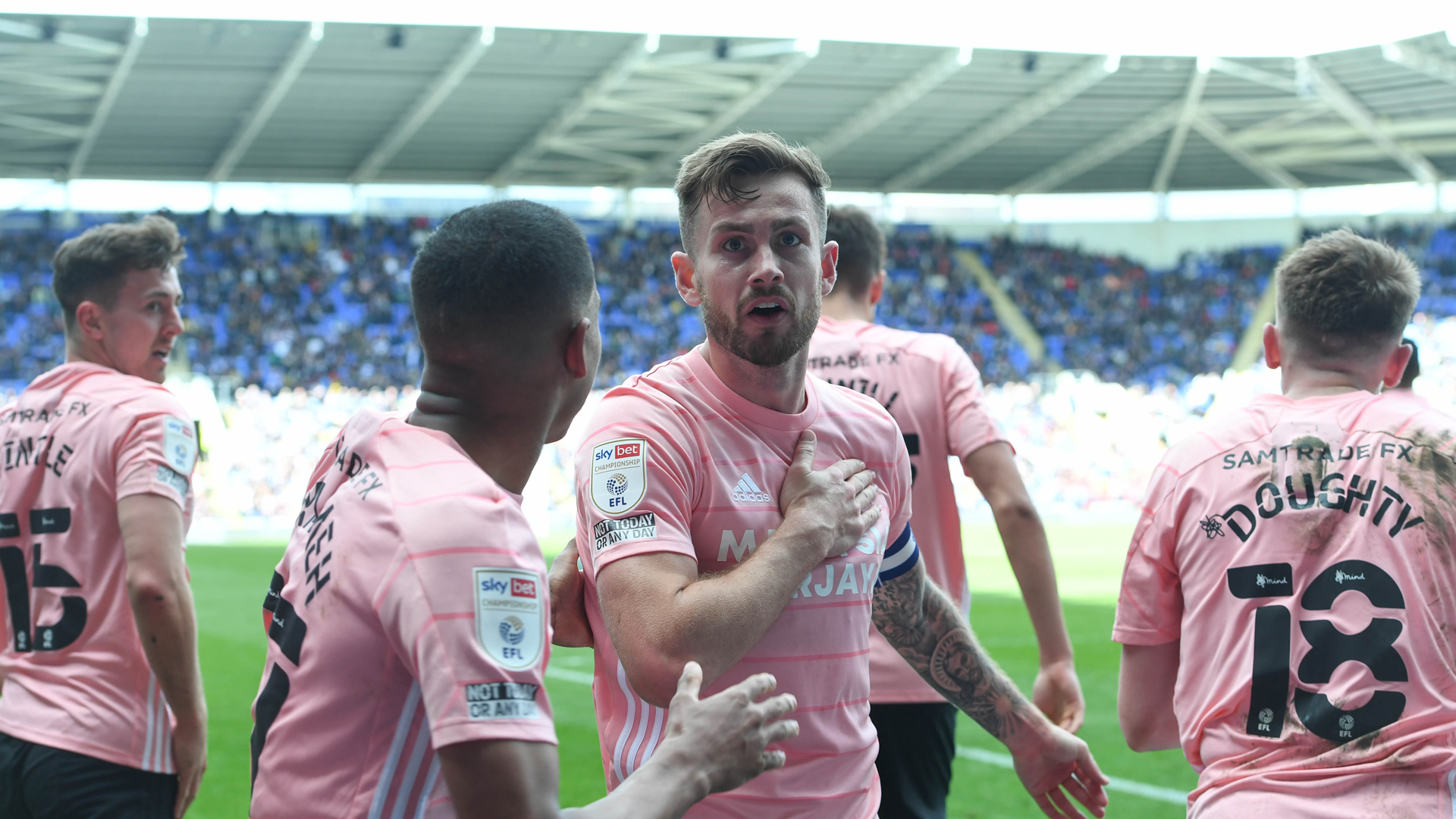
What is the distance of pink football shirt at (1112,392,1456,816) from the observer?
2.78m

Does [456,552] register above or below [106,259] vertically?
below

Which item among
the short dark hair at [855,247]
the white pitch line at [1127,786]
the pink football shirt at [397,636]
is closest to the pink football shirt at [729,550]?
the pink football shirt at [397,636]

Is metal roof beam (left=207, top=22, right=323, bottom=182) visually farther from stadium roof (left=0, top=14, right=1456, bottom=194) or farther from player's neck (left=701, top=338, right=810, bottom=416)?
player's neck (left=701, top=338, right=810, bottom=416)

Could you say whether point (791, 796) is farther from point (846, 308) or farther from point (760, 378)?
point (846, 308)

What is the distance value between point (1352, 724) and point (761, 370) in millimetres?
1561

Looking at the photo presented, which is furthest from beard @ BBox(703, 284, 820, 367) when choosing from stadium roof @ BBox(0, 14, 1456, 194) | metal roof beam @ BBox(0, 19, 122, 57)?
metal roof beam @ BBox(0, 19, 122, 57)

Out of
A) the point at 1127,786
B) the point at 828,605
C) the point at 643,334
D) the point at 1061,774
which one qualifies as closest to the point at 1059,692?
the point at 1061,774

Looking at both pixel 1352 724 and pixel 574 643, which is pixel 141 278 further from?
pixel 1352 724

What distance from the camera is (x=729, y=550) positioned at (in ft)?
8.38

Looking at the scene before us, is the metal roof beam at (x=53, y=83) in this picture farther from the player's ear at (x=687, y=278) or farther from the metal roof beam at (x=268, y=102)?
the player's ear at (x=687, y=278)

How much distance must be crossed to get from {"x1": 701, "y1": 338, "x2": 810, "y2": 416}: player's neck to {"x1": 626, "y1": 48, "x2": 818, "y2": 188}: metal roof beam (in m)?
24.3

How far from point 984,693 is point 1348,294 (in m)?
1.35

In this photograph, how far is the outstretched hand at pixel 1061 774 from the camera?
311 cm

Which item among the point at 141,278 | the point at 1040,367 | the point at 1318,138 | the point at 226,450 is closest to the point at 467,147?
the point at 226,450
